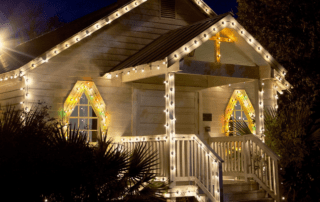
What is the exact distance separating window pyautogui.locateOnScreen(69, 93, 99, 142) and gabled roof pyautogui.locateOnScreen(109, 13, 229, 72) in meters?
1.27

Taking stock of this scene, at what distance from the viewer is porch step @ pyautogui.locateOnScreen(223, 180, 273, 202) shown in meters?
11.7

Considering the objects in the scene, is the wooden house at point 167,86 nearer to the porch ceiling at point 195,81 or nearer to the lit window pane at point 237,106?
the porch ceiling at point 195,81

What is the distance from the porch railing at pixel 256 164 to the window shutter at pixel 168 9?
461 cm

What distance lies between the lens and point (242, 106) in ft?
51.3

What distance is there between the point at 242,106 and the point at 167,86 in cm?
512

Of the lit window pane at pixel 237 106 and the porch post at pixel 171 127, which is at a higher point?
the lit window pane at pixel 237 106

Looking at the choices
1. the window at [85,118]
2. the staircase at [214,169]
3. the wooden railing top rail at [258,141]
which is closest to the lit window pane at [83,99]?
the window at [85,118]

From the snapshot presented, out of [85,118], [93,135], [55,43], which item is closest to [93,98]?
[85,118]

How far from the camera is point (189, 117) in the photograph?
576 inches

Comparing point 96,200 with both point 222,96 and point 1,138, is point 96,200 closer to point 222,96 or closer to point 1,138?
point 1,138

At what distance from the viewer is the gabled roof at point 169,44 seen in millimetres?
11367

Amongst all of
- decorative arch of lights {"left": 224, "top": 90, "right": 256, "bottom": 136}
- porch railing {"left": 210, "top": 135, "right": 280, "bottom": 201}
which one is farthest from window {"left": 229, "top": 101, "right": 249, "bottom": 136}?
porch railing {"left": 210, "top": 135, "right": 280, "bottom": 201}

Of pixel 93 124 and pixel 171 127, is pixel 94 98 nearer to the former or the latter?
pixel 93 124

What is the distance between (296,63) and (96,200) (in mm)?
15161
